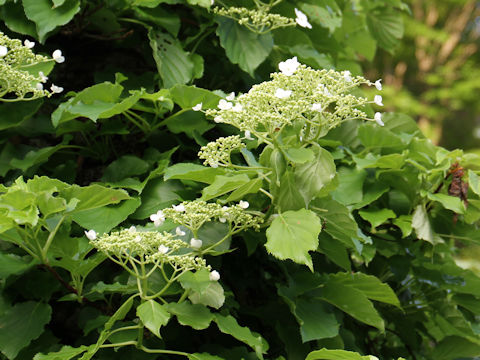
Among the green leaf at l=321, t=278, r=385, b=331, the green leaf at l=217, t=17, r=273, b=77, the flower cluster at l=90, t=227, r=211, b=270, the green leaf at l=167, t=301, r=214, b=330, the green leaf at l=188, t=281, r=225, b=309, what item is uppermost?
the green leaf at l=217, t=17, r=273, b=77

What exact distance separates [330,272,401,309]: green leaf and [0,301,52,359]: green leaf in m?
0.70

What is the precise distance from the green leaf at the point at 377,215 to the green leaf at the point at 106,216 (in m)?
0.57

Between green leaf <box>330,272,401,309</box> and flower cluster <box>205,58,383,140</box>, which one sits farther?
green leaf <box>330,272,401,309</box>

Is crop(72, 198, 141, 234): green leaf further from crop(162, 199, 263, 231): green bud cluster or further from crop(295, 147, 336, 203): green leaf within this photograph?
crop(295, 147, 336, 203): green leaf

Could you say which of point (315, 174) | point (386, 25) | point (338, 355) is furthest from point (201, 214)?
point (386, 25)

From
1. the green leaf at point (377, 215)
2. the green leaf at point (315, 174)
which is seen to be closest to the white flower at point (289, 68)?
the green leaf at point (315, 174)

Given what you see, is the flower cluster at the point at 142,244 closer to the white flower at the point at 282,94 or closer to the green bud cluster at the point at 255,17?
the white flower at the point at 282,94

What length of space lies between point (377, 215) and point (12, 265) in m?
0.89

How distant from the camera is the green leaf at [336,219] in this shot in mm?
1184

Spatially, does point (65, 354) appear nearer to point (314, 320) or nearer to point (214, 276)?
point (214, 276)

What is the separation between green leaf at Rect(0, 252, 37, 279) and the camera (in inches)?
48.5

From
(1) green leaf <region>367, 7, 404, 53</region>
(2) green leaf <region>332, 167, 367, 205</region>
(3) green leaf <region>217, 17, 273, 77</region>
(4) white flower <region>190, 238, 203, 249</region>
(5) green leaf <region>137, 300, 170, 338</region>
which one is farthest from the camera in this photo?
(1) green leaf <region>367, 7, 404, 53</region>

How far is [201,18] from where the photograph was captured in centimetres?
172

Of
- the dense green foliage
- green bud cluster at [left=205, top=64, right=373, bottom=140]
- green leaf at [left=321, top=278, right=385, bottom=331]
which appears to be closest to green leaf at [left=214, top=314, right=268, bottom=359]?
the dense green foliage
